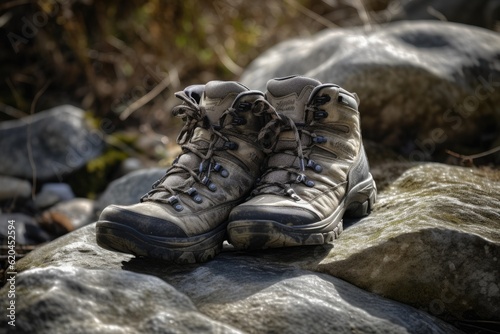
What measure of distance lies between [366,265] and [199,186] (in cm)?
77

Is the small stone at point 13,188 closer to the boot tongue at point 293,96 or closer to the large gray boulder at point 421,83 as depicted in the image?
the large gray boulder at point 421,83

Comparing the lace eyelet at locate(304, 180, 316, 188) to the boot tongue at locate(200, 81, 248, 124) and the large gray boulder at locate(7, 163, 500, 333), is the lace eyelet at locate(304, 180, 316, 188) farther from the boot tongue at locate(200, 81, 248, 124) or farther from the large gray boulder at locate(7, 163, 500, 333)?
the boot tongue at locate(200, 81, 248, 124)

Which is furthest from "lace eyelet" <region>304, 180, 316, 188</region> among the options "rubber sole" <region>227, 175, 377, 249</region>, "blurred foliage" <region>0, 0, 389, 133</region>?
"blurred foliage" <region>0, 0, 389, 133</region>

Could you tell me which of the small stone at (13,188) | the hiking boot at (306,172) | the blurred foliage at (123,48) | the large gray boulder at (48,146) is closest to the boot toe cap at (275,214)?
the hiking boot at (306,172)

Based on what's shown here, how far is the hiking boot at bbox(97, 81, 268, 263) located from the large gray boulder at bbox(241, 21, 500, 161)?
163 cm

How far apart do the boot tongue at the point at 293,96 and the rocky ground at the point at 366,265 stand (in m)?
0.59

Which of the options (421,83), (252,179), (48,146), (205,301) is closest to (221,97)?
(252,179)

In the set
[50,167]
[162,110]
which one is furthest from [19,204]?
[162,110]

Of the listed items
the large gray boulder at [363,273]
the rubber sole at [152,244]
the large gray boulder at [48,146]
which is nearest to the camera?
the large gray boulder at [363,273]

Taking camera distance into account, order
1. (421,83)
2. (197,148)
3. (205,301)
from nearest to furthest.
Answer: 1. (205,301)
2. (197,148)
3. (421,83)

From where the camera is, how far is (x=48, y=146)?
Answer: 5.20 m

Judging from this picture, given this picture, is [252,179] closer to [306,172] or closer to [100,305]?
[306,172]

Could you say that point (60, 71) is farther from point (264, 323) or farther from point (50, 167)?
point (264, 323)

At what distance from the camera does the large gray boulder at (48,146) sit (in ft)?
16.8
